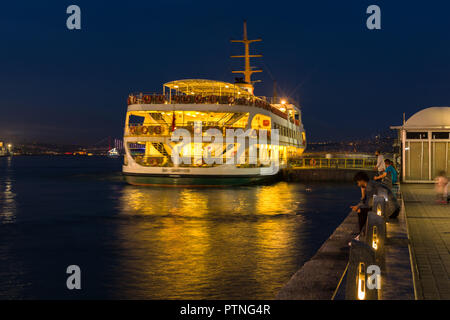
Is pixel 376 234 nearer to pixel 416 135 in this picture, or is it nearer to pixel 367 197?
pixel 367 197

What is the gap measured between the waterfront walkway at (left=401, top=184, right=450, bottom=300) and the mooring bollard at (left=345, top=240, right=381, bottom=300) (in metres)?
1.28

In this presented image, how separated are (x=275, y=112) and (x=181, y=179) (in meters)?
15.9

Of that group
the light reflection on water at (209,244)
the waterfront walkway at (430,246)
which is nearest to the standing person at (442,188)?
the waterfront walkway at (430,246)

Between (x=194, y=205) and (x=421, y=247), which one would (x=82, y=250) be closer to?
(x=421, y=247)

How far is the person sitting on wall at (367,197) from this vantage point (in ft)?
32.9

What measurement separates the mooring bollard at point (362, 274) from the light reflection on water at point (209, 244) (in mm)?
4140

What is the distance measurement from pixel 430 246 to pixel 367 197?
1.66 m

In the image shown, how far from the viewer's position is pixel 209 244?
15695 millimetres

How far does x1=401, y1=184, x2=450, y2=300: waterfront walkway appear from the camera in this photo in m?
7.41

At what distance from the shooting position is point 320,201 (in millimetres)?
29969

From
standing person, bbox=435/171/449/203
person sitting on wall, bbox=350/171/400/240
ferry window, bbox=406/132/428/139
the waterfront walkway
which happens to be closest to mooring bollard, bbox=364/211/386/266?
the waterfront walkway
